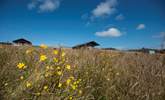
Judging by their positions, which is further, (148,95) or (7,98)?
(148,95)

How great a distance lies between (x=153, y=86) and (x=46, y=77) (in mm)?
1520

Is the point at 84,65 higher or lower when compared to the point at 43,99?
higher

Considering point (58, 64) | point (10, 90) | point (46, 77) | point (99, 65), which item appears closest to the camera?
point (10, 90)

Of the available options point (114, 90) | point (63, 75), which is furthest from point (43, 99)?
point (114, 90)

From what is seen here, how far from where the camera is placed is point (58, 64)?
99.5 inches

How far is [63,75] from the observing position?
2.46 m

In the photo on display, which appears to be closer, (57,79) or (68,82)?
(68,82)

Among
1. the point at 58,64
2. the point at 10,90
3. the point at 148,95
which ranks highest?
the point at 58,64

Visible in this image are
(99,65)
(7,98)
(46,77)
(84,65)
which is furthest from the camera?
(99,65)

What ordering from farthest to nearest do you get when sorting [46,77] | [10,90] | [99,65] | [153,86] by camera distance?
[99,65], [153,86], [46,77], [10,90]

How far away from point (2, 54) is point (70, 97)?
1615 millimetres

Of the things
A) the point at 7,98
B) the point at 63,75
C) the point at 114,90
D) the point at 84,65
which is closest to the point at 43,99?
the point at 7,98

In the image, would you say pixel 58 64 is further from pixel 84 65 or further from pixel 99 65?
pixel 99 65

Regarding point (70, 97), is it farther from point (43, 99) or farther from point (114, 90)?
point (114, 90)
